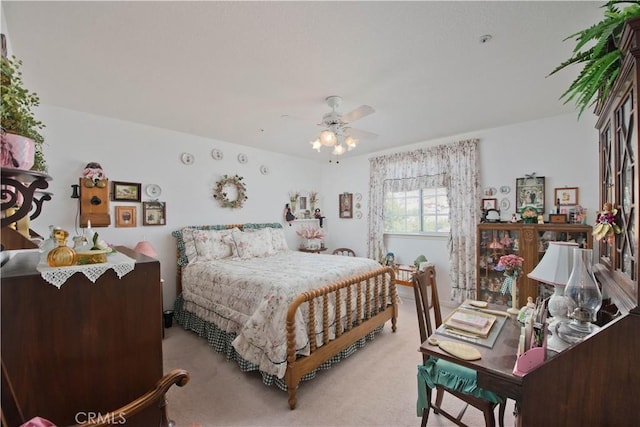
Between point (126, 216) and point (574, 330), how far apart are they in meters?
4.05

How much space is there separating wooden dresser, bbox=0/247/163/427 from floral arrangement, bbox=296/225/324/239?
385 cm

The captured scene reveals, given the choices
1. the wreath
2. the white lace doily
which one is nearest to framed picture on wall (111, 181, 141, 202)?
the wreath

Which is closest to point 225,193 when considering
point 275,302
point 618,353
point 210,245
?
point 210,245

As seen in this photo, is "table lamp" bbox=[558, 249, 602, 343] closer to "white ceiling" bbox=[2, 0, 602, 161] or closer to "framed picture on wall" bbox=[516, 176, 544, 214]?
"white ceiling" bbox=[2, 0, 602, 161]

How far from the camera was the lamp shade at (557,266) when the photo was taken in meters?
1.34

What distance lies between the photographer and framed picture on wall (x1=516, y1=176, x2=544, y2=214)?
3.33m

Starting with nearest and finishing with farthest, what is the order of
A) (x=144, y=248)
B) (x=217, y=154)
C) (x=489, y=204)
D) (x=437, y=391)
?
(x=437, y=391), (x=144, y=248), (x=489, y=204), (x=217, y=154)

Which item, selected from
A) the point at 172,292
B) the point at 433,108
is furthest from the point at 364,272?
the point at 172,292

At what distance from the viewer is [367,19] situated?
61.1 inches

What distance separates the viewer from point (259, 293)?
2.34 meters

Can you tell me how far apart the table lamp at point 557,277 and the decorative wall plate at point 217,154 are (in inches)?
155

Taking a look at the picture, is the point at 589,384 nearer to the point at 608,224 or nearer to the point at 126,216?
the point at 608,224

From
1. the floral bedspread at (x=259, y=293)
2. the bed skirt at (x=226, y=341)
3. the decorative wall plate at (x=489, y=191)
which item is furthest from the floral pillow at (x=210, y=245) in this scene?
the decorative wall plate at (x=489, y=191)

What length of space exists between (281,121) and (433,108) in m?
1.73
